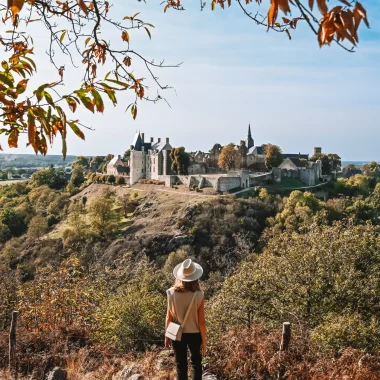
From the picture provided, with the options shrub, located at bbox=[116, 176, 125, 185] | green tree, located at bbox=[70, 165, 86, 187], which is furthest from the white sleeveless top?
green tree, located at bbox=[70, 165, 86, 187]

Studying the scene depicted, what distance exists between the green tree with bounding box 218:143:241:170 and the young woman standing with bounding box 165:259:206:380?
53323 millimetres

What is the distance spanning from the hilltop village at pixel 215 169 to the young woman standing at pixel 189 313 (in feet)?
144

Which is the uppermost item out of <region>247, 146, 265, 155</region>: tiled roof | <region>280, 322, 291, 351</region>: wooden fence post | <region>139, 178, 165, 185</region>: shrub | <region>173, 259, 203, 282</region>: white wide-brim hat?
<region>247, 146, 265, 155</region>: tiled roof

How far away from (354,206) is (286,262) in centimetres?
3357

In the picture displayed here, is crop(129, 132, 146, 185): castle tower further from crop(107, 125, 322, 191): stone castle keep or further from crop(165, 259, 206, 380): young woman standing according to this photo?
crop(165, 259, 206, 380): young woman standing

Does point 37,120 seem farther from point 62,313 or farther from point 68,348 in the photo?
point 62,313

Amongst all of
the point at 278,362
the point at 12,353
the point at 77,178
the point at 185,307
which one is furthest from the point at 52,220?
the point at 185,307

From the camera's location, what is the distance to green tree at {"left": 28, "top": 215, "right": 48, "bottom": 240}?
47.0 meters

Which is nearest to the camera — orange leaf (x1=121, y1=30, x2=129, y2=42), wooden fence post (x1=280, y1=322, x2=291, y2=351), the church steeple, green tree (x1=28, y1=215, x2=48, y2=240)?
orange leaf (x1=121, y1=30, x2=129, y2=42)

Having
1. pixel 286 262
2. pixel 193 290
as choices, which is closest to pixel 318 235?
pixel 286 262

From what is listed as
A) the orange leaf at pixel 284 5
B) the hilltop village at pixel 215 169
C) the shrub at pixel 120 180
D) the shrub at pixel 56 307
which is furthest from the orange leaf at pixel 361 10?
the shrub at pixel 120 180

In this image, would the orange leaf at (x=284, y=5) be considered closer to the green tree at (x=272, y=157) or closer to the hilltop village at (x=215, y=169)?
the hilltop village at (x=215, y=169)

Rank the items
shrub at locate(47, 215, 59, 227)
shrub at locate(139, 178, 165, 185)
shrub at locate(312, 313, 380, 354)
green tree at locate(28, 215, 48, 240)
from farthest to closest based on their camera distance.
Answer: shrub at locate(139, 178, 165, 185), shrub at locate(47, 215, 59, 227), green tree at locate(28, 215, 48, 240), shrub at locate(312, 313, 380, 354)

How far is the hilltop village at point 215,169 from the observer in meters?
50.7
